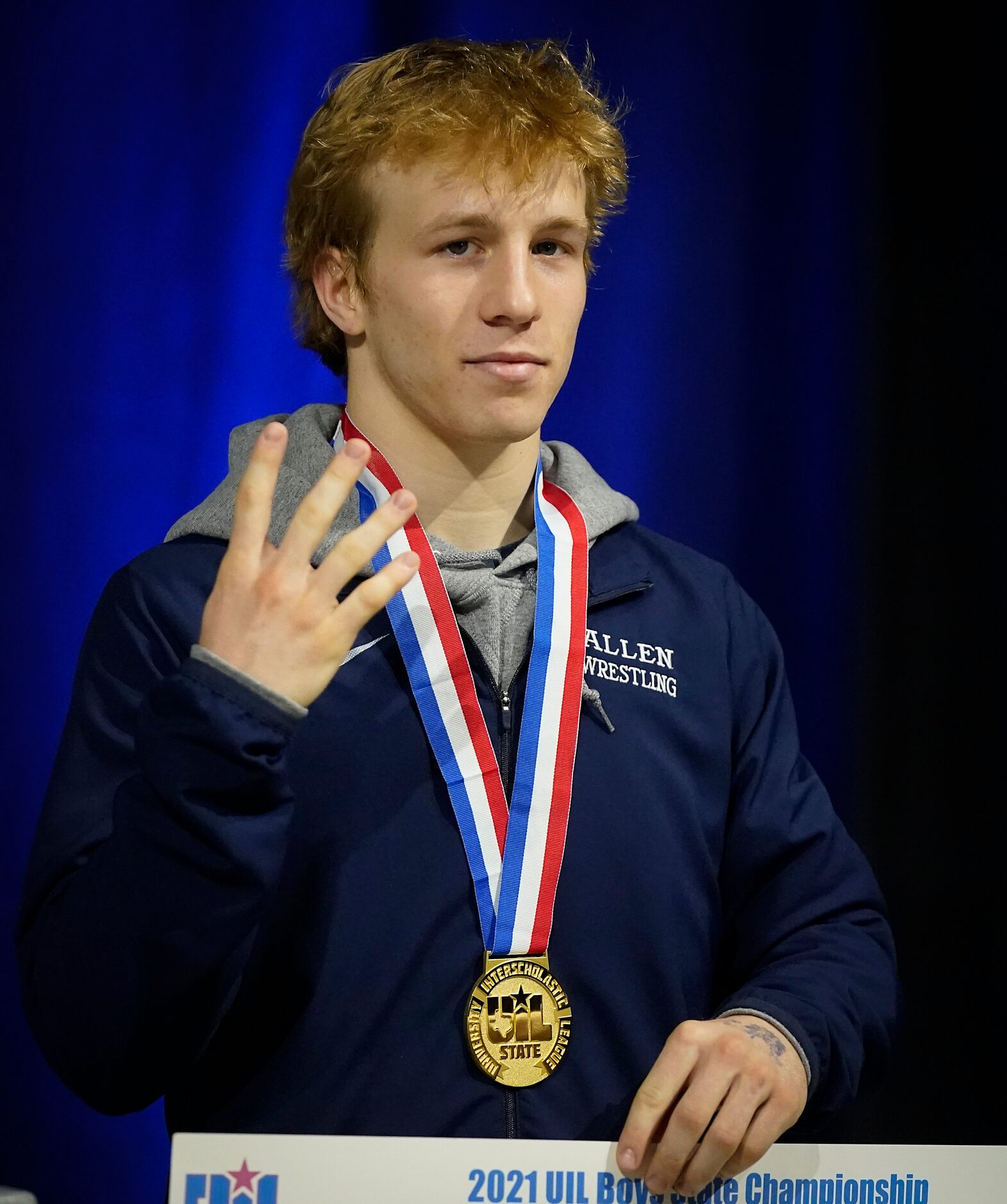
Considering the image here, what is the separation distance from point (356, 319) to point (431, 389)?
0.14 metres

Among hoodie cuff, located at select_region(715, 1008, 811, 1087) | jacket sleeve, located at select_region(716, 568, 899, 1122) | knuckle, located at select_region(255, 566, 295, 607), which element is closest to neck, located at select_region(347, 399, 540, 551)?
jacket sleeve, located at select_region(716, 568, 899, 1122)

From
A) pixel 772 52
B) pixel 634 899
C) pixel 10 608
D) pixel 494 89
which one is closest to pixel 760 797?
pixel 634 899

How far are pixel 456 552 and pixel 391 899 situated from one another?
1.19ft

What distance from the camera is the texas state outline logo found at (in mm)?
1105

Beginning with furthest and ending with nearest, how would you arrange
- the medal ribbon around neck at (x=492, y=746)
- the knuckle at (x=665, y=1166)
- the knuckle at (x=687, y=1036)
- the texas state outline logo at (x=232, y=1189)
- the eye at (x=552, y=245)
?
the eye at (x=552, y=245)
the medal ribbon around neck at (x=492, y=746)
the knuckle at (x=687, y=1036)
the knuckle at (x=665, y=1166)
the texas state outline logo at (x=232, y=1189)

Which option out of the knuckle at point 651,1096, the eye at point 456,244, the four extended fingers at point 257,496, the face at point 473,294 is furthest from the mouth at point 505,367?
the knuckle at point 651,1096

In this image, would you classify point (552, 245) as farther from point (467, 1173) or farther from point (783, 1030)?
point (467, 1173)

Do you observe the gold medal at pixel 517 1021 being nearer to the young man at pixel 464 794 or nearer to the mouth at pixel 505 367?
the young man at pixel 464 794

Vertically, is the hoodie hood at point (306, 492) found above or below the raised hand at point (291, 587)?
above

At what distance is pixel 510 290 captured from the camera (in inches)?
58.4

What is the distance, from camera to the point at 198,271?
2.16m

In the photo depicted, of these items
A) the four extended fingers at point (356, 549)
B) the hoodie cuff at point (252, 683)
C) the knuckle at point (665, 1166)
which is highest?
the four extended fingers at point (356, 549)

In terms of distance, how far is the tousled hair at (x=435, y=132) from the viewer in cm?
152

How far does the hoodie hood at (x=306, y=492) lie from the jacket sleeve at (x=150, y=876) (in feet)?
0.74
